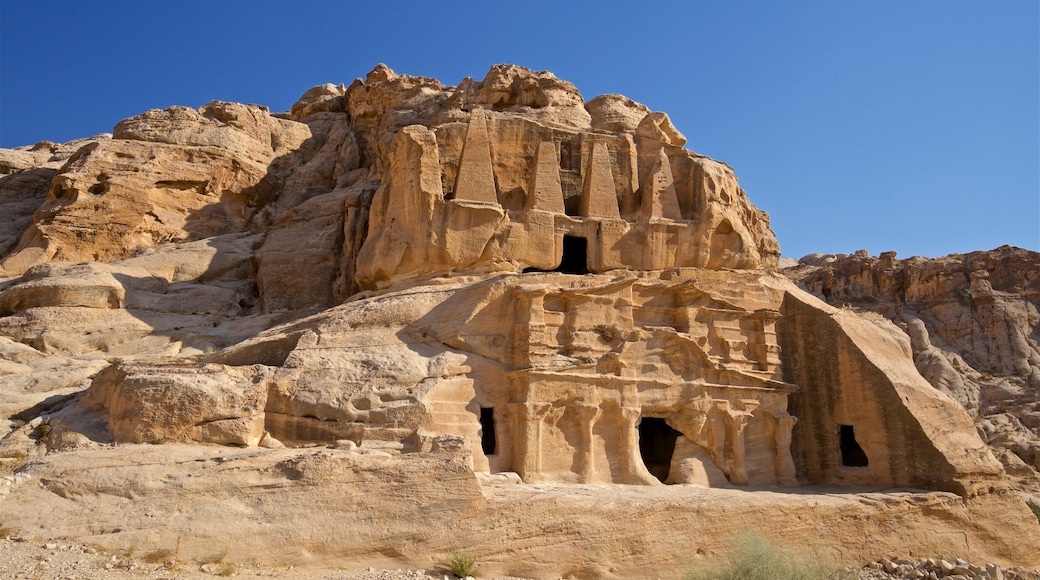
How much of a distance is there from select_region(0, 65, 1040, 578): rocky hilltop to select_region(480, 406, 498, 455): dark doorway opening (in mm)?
54

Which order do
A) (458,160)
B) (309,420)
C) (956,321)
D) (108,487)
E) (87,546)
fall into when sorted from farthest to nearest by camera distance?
(956,321) → (458,160) → (309,420) → (108,487) → (87,546)

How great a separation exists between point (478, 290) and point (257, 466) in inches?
336

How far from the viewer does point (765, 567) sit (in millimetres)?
15258

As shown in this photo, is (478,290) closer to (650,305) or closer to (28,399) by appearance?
(650,305)

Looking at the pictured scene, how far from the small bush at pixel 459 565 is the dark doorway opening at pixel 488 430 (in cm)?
601

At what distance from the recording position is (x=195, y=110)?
36375mm

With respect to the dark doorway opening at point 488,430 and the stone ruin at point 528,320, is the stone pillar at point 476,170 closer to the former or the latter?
the stone ruin at point 528,320

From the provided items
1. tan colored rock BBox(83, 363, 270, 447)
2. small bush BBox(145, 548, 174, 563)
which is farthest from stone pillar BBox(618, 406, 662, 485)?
small bush BBox(145, 548, 174, 563)

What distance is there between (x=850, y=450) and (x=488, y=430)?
1147 centimetres

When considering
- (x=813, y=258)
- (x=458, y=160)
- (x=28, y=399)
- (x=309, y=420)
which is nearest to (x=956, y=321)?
(x=813, y=258)

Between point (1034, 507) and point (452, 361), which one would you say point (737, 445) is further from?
point (1034, 507)

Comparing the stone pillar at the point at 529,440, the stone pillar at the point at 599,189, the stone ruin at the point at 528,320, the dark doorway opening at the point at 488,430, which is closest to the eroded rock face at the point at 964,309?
the stone ruin at the point at 528,320

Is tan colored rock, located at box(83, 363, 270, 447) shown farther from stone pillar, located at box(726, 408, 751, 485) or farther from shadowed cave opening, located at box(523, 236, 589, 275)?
shadowed cave opening, located at box(523, 236, 589, 275)

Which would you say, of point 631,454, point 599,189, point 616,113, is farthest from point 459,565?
point 616,113
